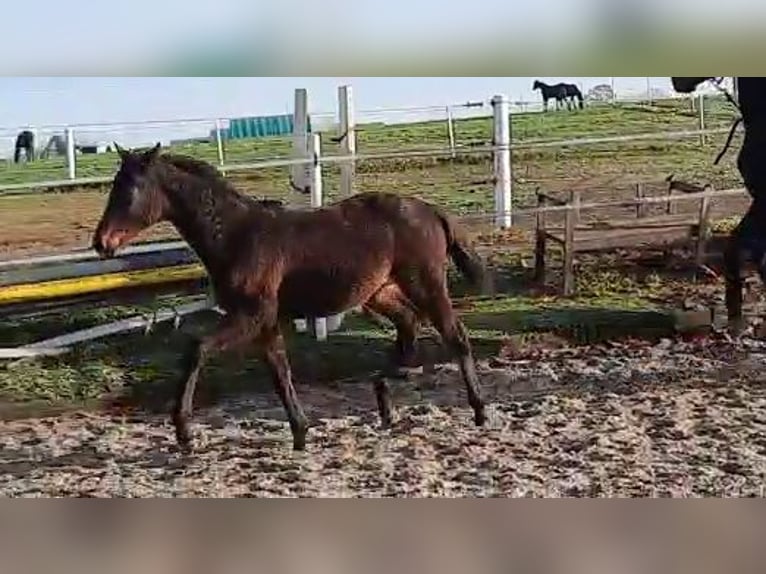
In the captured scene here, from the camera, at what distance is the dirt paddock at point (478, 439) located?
6.42 ft

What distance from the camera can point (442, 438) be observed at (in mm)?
1984

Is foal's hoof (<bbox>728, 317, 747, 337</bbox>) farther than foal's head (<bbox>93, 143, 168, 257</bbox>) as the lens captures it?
Yes

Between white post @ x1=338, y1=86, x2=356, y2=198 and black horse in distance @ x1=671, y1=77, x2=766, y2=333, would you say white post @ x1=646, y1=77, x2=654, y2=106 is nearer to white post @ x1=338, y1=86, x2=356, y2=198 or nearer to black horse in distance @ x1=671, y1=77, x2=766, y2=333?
black horse in distance @ x1=671, y1=77, x2=766, y2=333

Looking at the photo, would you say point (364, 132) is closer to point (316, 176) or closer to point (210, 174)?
point (316, 176)

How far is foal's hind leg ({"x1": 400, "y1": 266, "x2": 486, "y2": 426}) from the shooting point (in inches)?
76.3

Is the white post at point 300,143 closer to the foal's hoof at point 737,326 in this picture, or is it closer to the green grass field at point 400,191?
the green grass field at point 400,191

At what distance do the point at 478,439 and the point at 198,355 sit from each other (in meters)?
0.50

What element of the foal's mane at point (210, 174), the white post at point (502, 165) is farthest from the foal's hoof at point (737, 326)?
→ the foal's mane at point (210, 174)

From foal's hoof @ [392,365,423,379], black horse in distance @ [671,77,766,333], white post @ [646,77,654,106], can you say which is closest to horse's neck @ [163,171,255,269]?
foal's hoof @ [392,365,423,379]

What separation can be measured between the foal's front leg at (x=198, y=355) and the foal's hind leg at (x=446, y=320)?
279mm

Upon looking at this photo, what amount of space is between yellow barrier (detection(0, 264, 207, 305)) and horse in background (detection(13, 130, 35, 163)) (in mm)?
213

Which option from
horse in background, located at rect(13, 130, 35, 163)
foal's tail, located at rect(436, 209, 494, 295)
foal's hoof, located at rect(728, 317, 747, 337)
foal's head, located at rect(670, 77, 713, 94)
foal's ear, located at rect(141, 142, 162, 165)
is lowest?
foal's hoof, located at rect(728, 317, 747, 337)

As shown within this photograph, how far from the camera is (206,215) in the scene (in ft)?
6.21
